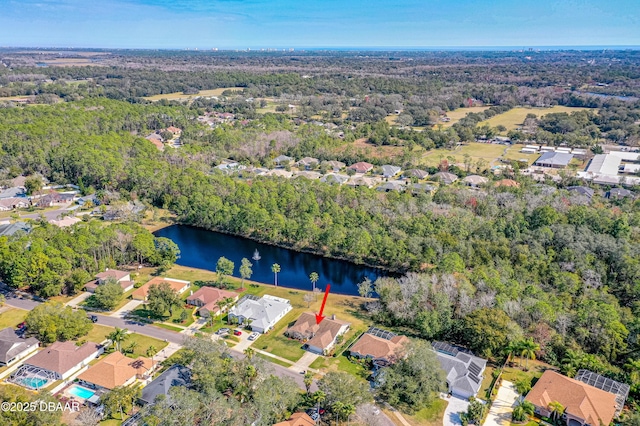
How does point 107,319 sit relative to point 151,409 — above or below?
below

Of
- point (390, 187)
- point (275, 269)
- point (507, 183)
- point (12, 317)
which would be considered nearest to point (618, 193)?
point (507, 183)

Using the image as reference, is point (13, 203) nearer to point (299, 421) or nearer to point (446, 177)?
point (299, 421)

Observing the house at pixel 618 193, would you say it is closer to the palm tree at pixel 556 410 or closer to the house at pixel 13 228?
the palm tree at pixel 556 410

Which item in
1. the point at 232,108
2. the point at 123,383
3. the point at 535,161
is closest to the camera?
the point at 123,383

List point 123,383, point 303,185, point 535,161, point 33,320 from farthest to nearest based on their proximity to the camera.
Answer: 1. point 535,161
2. point 303,185
3. point 33,320
4. point 123,383

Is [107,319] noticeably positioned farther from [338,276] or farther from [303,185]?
[303,185]

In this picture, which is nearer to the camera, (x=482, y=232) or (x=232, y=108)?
(x=482, y=232)

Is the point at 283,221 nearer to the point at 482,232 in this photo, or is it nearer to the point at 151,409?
the point at 482,232

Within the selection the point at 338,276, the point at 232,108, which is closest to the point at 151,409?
the point at 338,276
